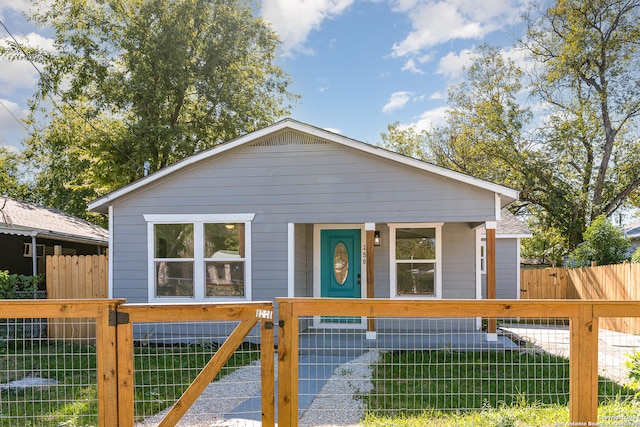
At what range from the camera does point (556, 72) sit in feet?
64.6

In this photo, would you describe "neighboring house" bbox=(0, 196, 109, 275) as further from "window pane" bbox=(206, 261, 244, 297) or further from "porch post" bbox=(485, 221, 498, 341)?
"porch post" bbox=(485, 221, 498, 341)

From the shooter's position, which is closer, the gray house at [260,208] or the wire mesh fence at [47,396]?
the wire mesh fence at [47,396]

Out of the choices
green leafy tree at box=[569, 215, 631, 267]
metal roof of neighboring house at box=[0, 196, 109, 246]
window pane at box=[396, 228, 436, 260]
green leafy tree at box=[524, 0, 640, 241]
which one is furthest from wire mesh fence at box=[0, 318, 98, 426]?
green leafy tree at box=[524, 0, 640, 241]

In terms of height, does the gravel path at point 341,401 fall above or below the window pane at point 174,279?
below

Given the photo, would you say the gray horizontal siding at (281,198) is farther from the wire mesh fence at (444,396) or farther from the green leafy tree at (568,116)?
the green leafy tree at (568,116)

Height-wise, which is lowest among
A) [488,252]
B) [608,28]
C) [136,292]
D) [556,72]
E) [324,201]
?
[136,292]

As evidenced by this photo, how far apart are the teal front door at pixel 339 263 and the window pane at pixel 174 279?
2.68m

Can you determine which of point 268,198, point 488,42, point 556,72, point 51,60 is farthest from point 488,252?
point 51,60

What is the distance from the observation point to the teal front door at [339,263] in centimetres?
967

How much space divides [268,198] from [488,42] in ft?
58.5

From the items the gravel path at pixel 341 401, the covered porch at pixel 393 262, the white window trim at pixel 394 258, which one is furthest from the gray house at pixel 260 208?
the gravel path at pixel 341 401

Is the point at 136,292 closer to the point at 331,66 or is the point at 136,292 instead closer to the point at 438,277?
the point at 438,277

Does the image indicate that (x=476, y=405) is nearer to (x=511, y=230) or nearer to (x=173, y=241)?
(x=173, y=241)

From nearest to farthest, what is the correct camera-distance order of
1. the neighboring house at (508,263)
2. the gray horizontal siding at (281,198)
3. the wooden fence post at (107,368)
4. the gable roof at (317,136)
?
the wooden fence post at (107,368) → the gable roof at (317,136) → the gray horizontal siding at (281,198) → the neighboring house at (508,263)
